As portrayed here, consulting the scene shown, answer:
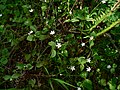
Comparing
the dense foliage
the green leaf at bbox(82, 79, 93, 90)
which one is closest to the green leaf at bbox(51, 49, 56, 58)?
the dense foliage

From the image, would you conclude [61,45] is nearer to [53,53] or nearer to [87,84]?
[53,53]

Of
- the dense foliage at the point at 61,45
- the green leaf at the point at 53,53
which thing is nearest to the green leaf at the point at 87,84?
the dense foliage at the point at 61,45

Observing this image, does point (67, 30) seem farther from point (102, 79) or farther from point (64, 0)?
point (102, 79)

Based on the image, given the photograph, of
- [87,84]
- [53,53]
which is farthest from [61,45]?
[87,84]

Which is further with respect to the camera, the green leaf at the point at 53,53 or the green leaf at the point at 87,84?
the green leaf at the point at 53,53

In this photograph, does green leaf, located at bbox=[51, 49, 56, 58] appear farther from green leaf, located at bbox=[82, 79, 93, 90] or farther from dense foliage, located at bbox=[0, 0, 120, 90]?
green leaf, located at bbox=[82, 79, 93, 90]

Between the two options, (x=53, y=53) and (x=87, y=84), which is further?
(x=53, y=53)

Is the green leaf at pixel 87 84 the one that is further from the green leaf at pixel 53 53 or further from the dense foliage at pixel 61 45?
the green leaf at pixel 53 53

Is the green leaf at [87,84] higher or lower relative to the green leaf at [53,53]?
lower
